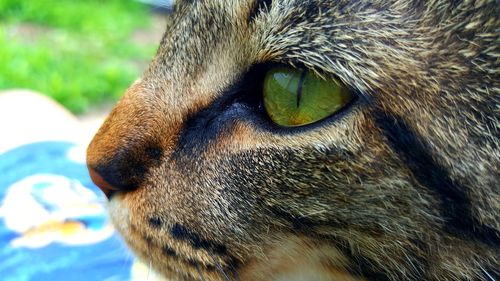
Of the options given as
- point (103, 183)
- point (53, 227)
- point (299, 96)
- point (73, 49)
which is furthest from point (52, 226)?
point (73, 49)

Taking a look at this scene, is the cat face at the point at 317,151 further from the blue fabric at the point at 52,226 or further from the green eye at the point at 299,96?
the blue fabric at the point at 52,226

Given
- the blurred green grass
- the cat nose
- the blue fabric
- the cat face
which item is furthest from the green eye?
the blurred green grass

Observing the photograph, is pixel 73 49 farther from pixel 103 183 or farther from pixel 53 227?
pixel 103 183

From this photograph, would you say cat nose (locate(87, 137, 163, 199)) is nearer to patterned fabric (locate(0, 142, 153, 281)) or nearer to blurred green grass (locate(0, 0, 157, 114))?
patterned fabric (locate(0, 142, 153, 281))

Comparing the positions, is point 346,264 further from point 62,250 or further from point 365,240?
point 62,250

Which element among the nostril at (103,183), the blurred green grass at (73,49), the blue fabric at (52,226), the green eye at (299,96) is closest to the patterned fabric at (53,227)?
the blue fabric at (52,226)

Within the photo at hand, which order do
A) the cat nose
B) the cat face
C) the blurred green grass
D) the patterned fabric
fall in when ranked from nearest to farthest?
the cat face
the cat nose
the patterned fabric
the blurred green grass
